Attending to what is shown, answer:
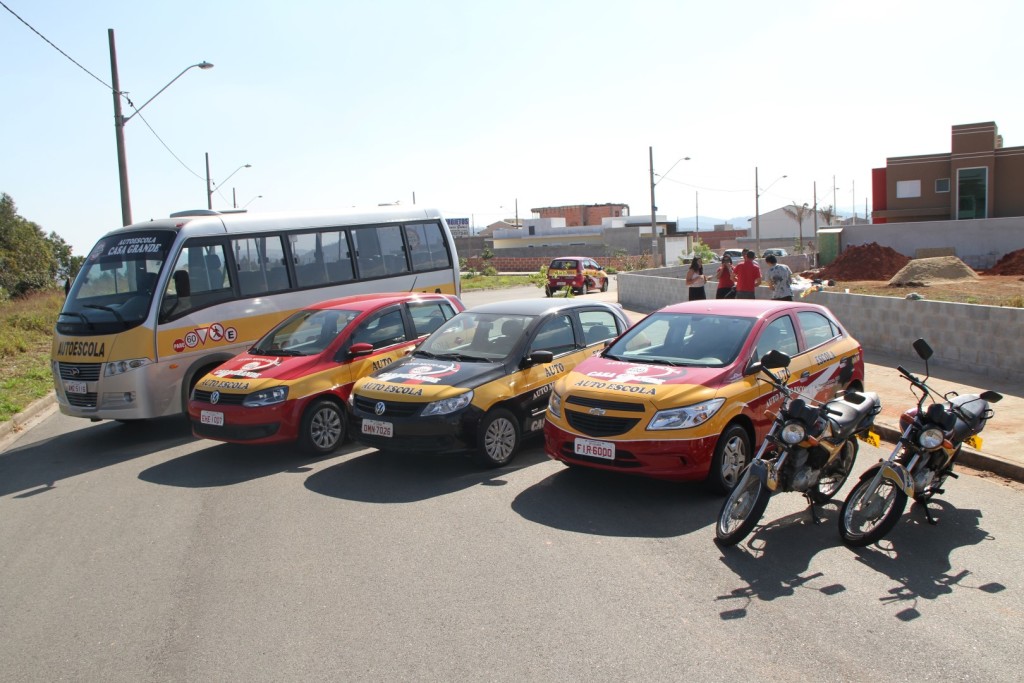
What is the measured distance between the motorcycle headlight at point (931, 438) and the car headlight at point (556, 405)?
2842 millimetres

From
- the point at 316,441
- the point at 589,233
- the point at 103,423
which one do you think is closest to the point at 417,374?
the point at 316,441

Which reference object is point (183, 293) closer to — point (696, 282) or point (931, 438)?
point (931, 438)

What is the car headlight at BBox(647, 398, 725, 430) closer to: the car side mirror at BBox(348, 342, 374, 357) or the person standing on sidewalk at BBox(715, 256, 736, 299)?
the car side mirror at BBox(348, 342, 374, 357)

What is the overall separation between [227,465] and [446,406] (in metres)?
2.68

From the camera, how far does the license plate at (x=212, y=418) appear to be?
30.1ft

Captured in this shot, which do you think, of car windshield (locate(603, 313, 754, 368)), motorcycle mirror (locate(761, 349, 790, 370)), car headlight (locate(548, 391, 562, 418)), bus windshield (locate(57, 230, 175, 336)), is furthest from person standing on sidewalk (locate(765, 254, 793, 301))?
bus windshield (locate(57, 230, 175, 336))

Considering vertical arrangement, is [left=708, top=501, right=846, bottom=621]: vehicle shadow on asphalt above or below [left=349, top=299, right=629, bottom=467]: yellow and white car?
below

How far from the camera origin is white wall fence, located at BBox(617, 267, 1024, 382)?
11.6 meters

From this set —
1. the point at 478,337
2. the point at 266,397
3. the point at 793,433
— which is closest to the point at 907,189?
the point at 478,337

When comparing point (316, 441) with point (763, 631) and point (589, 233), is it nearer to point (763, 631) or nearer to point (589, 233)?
point (763, 631)

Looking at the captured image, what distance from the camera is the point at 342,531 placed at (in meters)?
6.73

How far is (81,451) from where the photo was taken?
1042cm

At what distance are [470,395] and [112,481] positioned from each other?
3.76 meters

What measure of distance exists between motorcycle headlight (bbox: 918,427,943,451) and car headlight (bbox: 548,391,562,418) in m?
2.84
